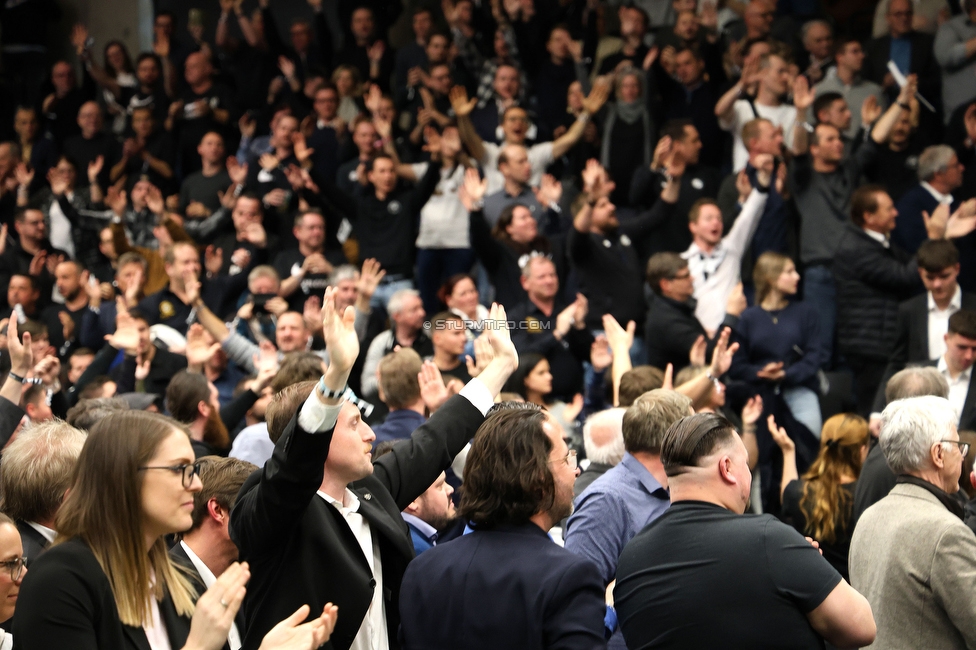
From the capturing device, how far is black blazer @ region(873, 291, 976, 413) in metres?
6.46

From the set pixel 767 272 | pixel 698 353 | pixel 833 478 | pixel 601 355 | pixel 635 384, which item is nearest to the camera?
pixel 833 478

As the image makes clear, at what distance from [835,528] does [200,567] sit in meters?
2.61

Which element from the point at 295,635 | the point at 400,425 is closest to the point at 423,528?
the point at 400,425

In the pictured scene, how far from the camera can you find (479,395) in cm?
325

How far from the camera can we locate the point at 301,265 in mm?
8586

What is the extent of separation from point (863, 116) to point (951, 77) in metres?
0.76

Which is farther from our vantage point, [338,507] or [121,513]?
[338,507]

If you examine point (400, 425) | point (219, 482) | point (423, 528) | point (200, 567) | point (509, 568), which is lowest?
point (400, 425)

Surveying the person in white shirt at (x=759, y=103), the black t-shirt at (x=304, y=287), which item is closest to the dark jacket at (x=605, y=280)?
the person in white shirt at (x=759, y=103)

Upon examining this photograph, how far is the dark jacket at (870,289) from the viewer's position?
705cm

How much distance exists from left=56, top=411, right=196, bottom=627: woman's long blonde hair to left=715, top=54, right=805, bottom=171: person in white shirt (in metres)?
6.48

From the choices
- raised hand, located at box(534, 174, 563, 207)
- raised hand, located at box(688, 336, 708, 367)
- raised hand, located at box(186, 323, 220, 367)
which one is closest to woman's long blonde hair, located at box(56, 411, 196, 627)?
raised hand, located at box(186, 323, 220, 367)

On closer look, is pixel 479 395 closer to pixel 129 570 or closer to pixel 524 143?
pixel 129 570

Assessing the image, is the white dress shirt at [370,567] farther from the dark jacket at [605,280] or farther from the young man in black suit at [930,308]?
the dark jacket at [605,280]
